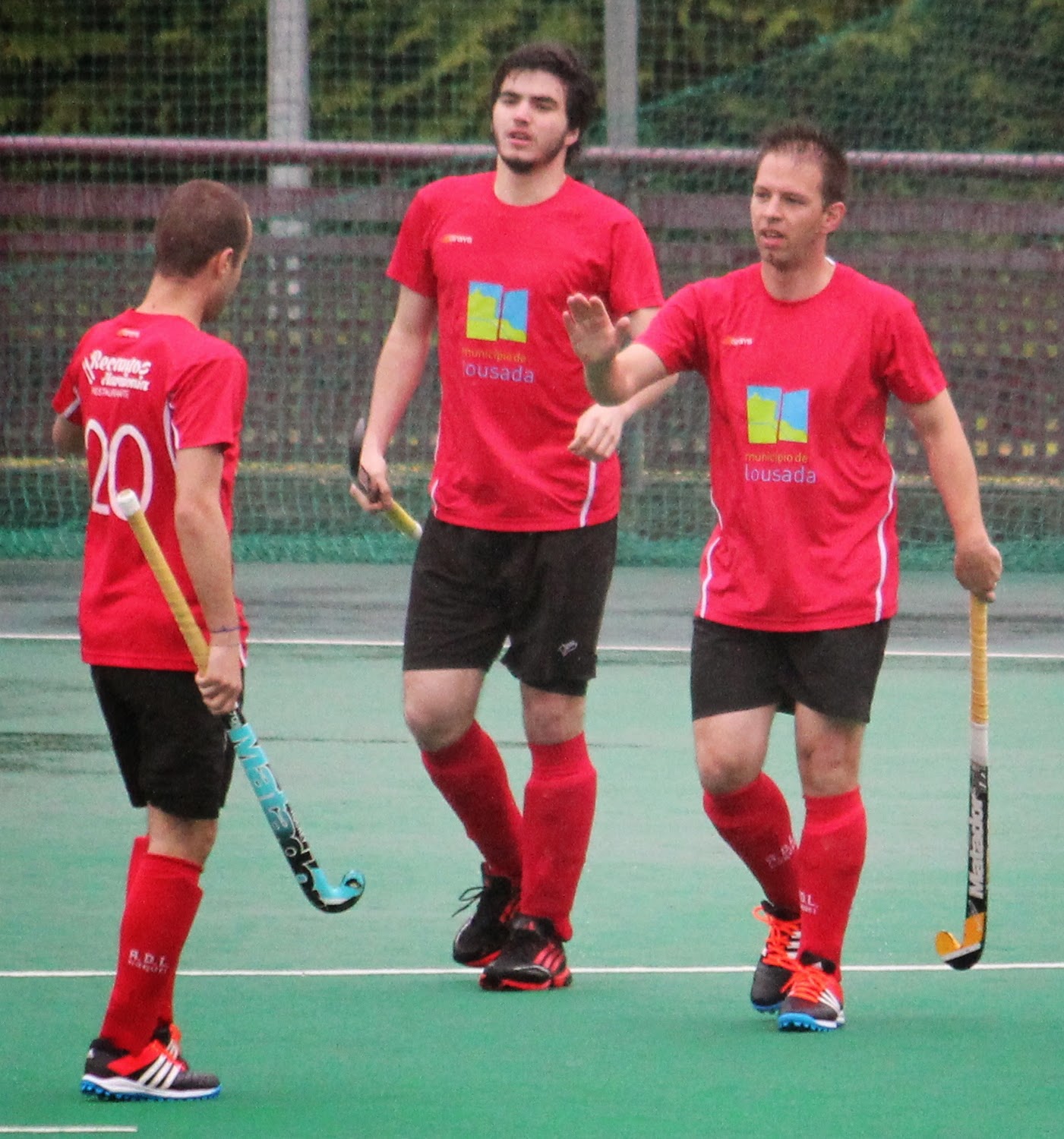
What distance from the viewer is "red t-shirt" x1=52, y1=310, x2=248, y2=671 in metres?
3.90

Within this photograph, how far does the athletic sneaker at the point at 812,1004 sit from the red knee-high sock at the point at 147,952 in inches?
44.7

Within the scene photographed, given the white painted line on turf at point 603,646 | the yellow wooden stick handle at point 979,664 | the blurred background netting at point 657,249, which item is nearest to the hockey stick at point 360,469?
the yellow wooden stick handle at point 979,664

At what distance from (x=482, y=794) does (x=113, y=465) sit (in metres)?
1.38

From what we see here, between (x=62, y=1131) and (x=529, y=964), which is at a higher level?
Answer: (x=62, y=1131)

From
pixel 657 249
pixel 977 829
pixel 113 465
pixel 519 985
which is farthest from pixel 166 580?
pixel 657 249

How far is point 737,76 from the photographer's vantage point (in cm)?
1345

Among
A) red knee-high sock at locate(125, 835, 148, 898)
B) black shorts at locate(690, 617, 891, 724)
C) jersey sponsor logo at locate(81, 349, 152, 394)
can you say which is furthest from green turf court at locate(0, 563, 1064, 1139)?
jersey sponsor logo at locate(81, 349, 152, 394)

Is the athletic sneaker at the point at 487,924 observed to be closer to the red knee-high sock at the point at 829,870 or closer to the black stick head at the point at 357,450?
the red knee-high sock at the point at 829,870

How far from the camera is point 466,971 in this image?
4969mm

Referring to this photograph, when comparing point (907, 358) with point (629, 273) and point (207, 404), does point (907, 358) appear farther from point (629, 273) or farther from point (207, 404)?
point (207, 404)

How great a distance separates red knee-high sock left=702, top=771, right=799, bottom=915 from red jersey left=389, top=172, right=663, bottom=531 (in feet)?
2.22

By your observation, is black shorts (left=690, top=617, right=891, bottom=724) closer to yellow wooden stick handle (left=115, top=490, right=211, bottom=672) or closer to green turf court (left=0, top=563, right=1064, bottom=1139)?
green turf court (left=0, top=563, right=1064, bottom=1139)

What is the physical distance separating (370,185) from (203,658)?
9.30m

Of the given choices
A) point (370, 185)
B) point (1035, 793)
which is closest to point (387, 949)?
point (1035, 793)
